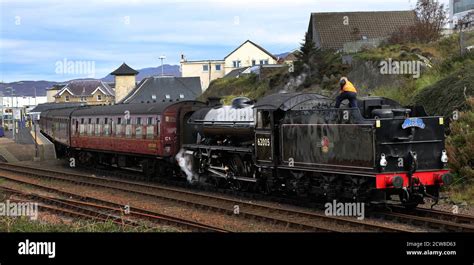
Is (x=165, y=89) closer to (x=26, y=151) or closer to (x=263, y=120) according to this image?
(x=26, y=151)

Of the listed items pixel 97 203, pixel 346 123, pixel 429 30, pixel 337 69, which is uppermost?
pixel 429 30

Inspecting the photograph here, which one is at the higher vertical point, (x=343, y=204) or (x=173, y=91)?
(x=173, y=91)

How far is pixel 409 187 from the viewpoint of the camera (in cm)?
1412

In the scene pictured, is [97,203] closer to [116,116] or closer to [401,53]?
[116,116]

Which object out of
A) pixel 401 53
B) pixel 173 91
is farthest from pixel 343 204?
pixel 173 91

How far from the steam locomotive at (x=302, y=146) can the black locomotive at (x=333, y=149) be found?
24mm

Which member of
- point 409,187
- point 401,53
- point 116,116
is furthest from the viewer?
point 401,53

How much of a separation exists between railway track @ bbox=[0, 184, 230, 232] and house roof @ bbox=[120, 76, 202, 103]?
6266 cm

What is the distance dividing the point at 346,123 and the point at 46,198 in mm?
10020

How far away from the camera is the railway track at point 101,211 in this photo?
13.7 metres
